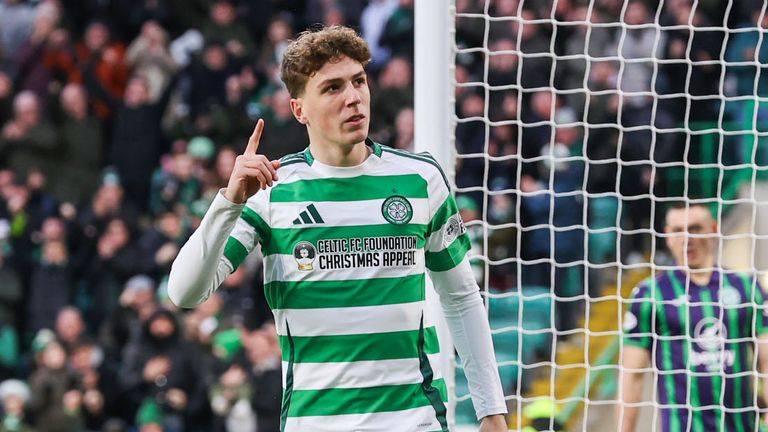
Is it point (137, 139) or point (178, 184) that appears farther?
point (137, 139)

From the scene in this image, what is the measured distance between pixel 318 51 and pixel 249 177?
497 millimetres

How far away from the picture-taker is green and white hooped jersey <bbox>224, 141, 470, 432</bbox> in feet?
12.0

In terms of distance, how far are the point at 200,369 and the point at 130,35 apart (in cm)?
378

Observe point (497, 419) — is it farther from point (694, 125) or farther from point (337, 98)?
point (694, 125)

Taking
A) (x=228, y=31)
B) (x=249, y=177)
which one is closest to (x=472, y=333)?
(x=249, y=177)

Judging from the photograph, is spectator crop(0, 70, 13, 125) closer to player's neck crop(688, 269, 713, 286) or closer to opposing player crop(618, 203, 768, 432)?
opposing player crop(618, 203, 768, 432)

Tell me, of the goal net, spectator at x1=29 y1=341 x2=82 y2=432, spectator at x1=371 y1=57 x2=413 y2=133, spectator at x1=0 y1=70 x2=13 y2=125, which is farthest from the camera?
spectator at x1=0 y1=70 x2=13 y2=125

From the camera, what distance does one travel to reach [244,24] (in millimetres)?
11445

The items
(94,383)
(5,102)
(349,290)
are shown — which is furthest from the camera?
(5,102)

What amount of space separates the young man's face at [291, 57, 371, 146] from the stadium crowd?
3.99m

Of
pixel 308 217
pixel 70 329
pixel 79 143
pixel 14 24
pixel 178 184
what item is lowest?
pixel 70 329

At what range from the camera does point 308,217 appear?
3.75 meters

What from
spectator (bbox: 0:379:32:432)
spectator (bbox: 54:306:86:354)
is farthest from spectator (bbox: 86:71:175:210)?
spectator (bbox: 0:379:32:432)

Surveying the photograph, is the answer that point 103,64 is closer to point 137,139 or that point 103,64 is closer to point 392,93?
point 137,139
